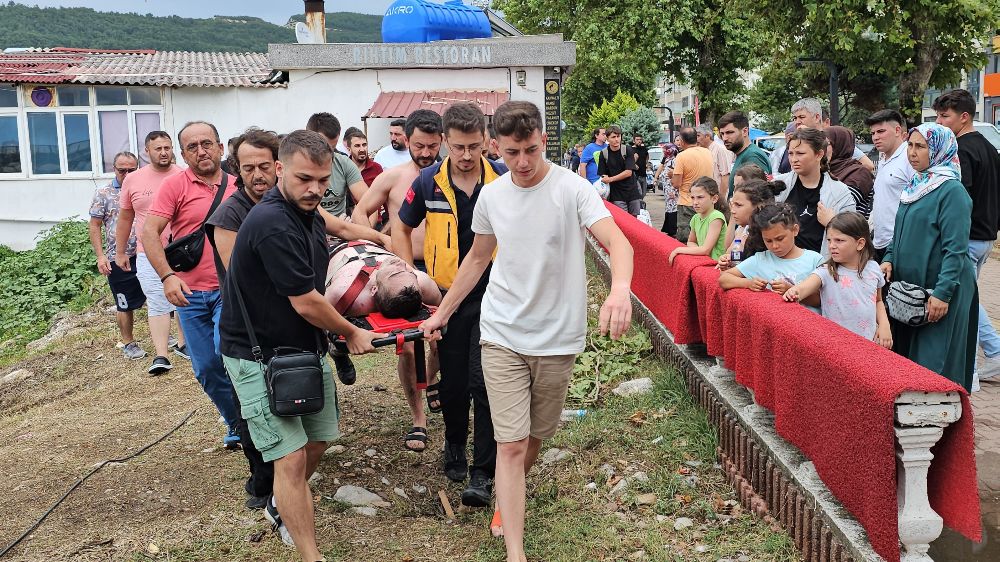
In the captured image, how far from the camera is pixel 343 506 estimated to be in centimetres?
478

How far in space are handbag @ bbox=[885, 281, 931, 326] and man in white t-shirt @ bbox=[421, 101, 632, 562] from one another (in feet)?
6.69

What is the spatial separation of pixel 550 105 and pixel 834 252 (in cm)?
1464

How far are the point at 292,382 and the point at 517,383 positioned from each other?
3.06 feet

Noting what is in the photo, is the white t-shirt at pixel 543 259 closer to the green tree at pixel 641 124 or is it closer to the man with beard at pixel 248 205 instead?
the man with beard at pixel 248 205

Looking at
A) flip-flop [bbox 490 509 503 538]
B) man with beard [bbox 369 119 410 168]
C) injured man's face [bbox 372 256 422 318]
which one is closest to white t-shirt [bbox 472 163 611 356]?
injured man's face [bbox 372 256 422 318]

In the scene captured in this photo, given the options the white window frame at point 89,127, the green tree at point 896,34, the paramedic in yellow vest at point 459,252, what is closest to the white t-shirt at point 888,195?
the paramedic in yellow vest at point 459,252

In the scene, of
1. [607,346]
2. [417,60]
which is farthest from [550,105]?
[607,346]

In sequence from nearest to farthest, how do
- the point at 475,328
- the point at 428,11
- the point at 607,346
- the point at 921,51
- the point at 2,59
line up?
the point at 475,328 < the point at 607,346 < the point at 921,51 < the point at 428,11 < the point at 2,59

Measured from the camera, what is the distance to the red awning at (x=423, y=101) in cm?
1759

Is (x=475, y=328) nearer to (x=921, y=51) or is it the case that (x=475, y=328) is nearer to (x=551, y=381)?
(x=551, y=381)

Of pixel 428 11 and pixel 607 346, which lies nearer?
pixel 607 346

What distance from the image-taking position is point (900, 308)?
487cm

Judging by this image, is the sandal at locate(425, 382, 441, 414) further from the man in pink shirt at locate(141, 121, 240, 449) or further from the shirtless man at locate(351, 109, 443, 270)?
the man in pink shirt at locate(141, 121, 240, 449)

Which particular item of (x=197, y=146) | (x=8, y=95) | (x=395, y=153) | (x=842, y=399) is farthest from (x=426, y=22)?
(x=842, y=399)
